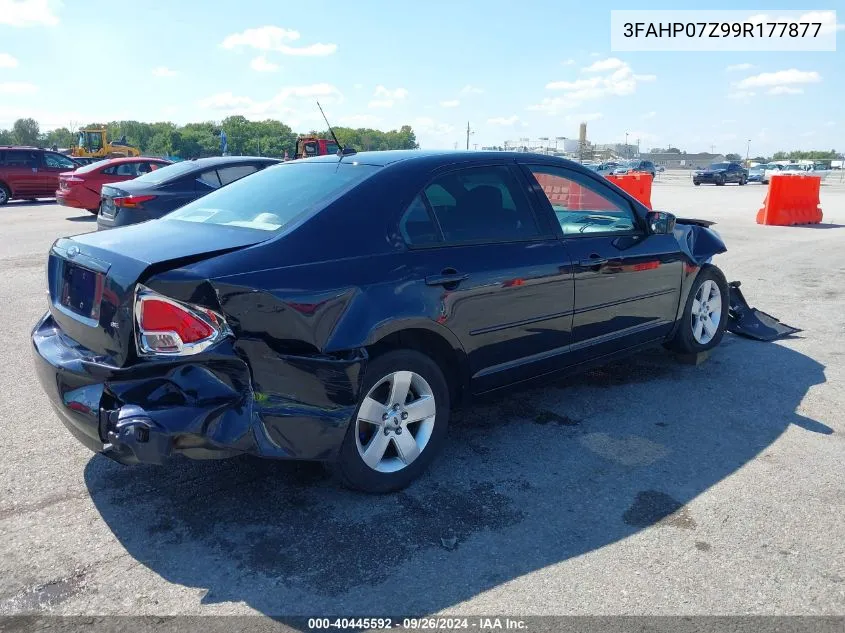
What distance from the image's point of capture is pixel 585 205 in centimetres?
486

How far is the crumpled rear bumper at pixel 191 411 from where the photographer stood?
2867mm

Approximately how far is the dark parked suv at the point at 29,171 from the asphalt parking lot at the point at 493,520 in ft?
60.3

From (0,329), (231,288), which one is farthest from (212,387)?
(0,329)

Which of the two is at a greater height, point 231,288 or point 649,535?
point 231,288

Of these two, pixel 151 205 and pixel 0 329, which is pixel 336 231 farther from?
pixel 151 205

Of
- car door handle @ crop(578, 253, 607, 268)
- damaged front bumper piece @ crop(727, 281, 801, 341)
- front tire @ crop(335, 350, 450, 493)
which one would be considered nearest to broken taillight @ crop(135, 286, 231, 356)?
front tire @ crop(335, 350, 450, 493)

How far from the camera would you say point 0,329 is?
6.41m

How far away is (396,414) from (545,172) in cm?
190

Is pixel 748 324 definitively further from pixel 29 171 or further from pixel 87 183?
pixel 29 171

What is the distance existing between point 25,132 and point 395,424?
161m

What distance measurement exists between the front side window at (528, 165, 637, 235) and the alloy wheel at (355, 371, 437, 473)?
62.3 inches

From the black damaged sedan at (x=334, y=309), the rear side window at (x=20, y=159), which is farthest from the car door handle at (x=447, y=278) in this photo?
the rear side window at (x=20, y=159)

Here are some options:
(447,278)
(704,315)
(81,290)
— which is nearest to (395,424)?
(447,278)

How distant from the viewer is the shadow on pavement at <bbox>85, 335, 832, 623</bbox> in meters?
Result: 2.79
